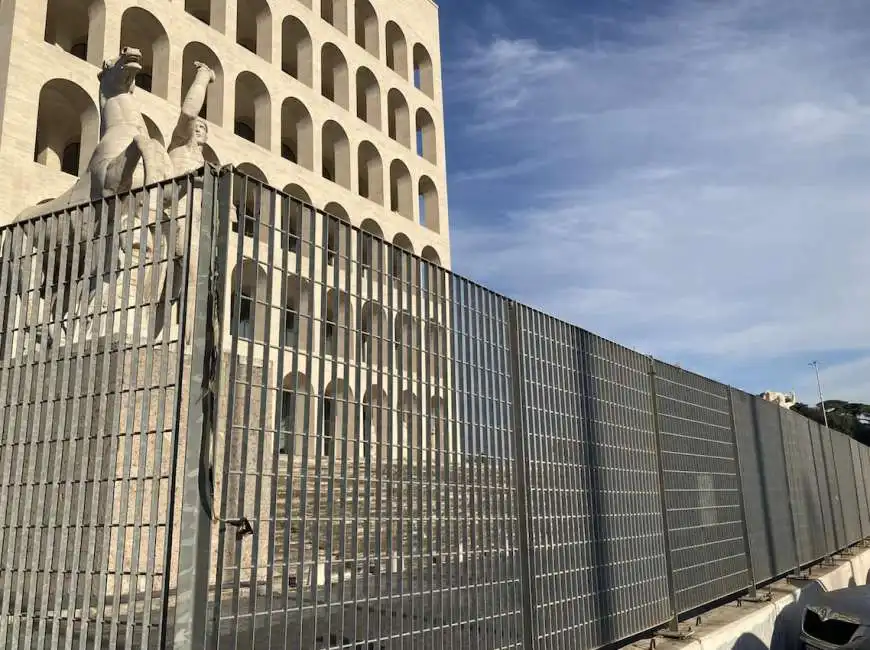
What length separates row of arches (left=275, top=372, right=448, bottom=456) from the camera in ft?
13.5

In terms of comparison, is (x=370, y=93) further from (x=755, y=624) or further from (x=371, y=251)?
(x=371, y=251)

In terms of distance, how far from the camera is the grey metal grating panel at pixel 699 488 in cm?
845

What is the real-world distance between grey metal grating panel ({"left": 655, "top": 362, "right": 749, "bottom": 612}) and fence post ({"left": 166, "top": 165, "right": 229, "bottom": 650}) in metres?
6.06

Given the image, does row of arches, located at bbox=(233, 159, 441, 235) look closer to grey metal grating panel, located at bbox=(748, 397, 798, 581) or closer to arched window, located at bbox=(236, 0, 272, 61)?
arched window, located at bbox=(236, 0, 272, 61)

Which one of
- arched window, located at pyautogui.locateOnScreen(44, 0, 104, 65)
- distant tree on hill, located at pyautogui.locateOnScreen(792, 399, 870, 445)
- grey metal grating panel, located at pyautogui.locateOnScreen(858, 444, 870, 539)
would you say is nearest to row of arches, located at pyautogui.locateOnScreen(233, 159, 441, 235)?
arched window, located at pyautogui.locateOnScreen(44, 0, 104, 65)

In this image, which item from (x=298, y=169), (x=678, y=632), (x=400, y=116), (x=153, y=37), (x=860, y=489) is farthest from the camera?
(x=400, y=116)

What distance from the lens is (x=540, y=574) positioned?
19.7 feet

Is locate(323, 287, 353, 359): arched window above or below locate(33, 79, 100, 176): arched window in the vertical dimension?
below

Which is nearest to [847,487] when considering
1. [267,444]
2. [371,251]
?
[371,251]

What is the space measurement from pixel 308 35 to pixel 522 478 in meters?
29.8

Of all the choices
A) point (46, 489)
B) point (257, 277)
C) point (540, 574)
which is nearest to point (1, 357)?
point (46, 489)

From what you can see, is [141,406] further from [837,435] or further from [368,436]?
[837,435]

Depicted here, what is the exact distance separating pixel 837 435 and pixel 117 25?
925 inches

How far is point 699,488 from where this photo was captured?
359 inches
